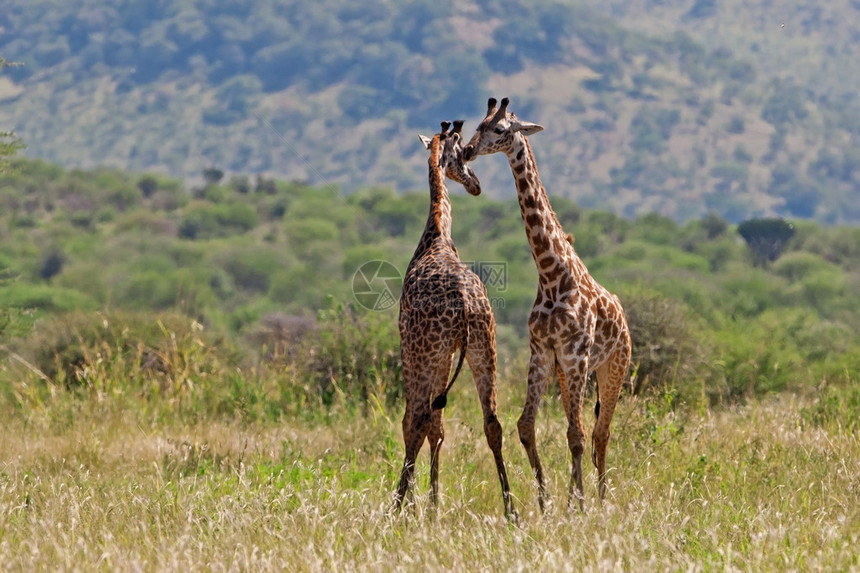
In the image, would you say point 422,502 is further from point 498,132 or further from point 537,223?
point 498,132

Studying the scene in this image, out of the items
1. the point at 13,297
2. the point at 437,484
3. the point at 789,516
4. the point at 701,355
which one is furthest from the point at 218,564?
the point at 13,297

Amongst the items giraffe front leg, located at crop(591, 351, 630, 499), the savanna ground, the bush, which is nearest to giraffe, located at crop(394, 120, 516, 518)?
the savanna ground

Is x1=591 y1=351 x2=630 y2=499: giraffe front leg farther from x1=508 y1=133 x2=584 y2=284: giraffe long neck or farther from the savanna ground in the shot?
x1=508 y1=133 x2=584 y2=284: giraffe long neck

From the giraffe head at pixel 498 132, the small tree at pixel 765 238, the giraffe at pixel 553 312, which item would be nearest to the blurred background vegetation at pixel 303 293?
the small tree at pixel 765 238

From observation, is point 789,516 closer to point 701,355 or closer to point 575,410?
point 575,410

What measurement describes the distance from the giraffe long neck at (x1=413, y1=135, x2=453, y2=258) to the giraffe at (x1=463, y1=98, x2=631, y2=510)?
382 mm

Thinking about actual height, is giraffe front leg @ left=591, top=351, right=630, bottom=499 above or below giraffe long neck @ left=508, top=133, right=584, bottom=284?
below

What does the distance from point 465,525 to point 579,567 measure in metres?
1.30

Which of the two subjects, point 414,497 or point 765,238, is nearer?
point 414,497

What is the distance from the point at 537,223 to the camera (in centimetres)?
773

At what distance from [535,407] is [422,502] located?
922mm

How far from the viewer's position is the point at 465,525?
7.31m

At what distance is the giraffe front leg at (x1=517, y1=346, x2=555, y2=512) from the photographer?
7344mm

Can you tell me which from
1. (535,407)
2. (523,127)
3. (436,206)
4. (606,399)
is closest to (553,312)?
(535,407)
